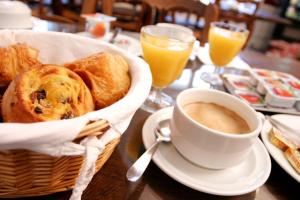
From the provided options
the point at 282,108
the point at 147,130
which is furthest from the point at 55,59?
the point at 282,108

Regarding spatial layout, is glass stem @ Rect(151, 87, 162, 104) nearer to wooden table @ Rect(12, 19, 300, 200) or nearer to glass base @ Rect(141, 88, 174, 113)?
glass base @ Rect(141, 88, 174, 113)

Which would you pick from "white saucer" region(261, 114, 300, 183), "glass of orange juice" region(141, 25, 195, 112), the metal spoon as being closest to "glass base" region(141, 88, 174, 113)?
"glass of orange juice" region(141, 25, 195, 112)

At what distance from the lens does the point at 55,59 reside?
59 centimetres

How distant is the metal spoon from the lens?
419 mm

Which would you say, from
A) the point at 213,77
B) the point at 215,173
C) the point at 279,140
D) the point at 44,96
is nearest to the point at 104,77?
the point at 44,96

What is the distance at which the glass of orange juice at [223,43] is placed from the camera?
2.98 ft

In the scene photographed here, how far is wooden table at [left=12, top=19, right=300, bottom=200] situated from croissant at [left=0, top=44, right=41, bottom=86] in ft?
0.65

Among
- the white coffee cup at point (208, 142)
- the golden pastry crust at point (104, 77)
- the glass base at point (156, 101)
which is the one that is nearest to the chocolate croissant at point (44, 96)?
the golden pastry crust at point (104, 77)

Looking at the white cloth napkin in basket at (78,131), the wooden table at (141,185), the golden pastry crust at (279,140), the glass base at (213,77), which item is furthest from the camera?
the glass base at (213,77)

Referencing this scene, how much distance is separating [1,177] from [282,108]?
689 millimetres

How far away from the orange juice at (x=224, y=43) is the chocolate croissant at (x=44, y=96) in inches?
24.7

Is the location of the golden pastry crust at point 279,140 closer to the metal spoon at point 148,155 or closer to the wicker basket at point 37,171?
the metal spoon at point 148,155

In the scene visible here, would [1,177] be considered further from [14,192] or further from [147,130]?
[147,130]

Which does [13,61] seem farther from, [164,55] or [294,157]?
[294,157]
